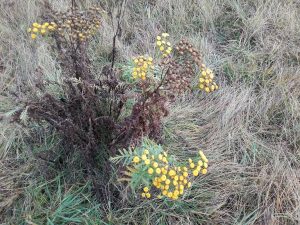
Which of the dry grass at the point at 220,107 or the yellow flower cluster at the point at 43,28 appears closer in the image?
the yellow flower cluster at the point at 43,28

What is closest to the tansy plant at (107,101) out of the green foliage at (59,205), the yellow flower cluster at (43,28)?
the yellow flower cluster at (43,28)

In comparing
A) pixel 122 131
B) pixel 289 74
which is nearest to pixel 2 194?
pixel 122 131

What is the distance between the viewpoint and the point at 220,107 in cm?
276

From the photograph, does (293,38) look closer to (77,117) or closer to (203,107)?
(203,107)

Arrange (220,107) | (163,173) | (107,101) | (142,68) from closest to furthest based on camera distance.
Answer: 1. (163,173)
2. (142,68)
3. (107,101)
4. (220,107)

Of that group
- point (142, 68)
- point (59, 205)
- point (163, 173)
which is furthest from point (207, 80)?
point (59, 205)

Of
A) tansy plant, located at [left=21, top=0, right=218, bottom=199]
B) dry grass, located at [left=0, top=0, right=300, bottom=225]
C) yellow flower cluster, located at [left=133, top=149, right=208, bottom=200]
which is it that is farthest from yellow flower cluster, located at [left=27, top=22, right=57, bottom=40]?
yellow flower cluster, located at [left=133, top=149, right=208, bottom=200]

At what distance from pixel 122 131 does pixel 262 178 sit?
3.17ft

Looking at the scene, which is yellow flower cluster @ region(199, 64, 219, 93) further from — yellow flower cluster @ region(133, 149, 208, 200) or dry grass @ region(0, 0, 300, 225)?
dry grass @ region(0, 0, 300, 225)

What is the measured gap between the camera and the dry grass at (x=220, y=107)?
2205mm

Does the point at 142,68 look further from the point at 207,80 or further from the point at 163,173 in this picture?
the point at 163,173

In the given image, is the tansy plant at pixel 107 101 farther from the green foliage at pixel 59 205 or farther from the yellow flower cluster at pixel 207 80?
the green foliage at pixel 59 205

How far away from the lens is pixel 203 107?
2.78 metres

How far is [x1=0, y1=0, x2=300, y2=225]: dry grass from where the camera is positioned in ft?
7.23
